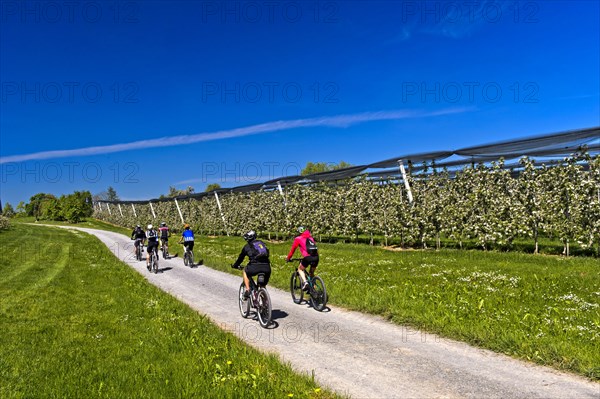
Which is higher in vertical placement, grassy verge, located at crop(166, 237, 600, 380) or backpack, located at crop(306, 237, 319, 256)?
backpack, located at crop(306, 237, 319, 256)

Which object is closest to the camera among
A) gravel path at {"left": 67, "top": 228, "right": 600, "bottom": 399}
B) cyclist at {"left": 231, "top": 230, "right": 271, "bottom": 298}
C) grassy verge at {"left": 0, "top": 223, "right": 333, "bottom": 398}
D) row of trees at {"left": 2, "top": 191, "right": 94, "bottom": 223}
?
gravel path at {"left": 67, "top": 228, "right": 600, "bottom": 399}

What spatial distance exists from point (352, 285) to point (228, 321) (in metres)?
4.29

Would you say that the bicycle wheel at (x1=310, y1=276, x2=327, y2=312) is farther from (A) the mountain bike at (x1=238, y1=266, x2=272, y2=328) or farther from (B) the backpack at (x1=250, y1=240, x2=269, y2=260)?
(B) the backpack at (x1=250, y1=240, x2=269, y2=260)

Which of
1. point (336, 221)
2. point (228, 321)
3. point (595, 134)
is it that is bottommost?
point (228, 321)

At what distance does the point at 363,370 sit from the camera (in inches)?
259

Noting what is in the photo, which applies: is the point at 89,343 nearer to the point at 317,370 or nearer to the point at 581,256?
the point at 317,370

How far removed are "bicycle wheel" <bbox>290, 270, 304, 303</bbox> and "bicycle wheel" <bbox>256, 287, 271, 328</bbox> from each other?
7.25 ft

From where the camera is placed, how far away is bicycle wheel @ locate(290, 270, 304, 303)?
11.9 m

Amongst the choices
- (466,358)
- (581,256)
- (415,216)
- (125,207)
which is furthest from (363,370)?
(125,207)

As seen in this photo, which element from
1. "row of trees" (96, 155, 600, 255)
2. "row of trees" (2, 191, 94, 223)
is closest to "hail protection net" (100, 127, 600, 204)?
"row of trees" (96, 155, 600, 255)

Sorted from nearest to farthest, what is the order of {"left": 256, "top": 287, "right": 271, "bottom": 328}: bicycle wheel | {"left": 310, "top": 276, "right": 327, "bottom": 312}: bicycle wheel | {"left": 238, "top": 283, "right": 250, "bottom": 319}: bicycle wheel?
{"left": 256, "top": 287, "right": 271, "bottom": 328}: bicycle wheel, {"left": 238, "top": 283, "right": 250, "bottom": 319}: bicycle wheel, {"left": 310, "top": 276, "right": 327, "bottom": 312}: bicycle wheel

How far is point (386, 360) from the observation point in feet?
22.8

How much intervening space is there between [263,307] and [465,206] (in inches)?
549

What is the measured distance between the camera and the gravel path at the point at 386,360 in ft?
18.6
